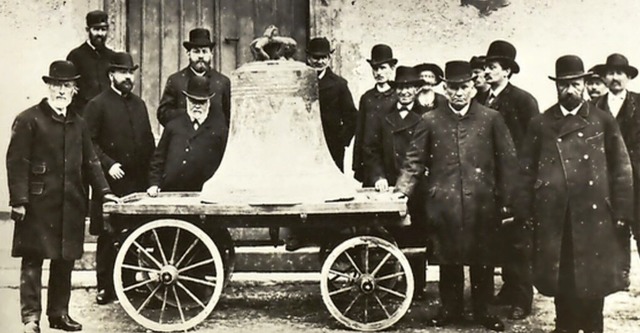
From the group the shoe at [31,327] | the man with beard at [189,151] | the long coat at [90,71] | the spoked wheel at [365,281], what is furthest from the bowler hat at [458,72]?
the shoe at [31,327]

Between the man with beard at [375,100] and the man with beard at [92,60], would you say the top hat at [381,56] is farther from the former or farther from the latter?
the man with beard at [92,60]

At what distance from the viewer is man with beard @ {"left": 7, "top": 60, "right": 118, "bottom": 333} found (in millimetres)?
4734

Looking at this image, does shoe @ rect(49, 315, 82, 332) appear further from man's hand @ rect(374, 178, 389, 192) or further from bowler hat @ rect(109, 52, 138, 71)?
man's hand @ rect(374, 178, 389, 192)

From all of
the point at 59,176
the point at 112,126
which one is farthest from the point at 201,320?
the point at 112,126

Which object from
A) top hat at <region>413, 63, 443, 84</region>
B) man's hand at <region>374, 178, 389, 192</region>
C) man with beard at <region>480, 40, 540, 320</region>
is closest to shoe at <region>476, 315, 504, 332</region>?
man with beard at <region>480, 40, 540, 320</region>

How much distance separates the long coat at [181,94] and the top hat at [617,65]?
241cm

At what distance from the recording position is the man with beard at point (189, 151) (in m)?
5.55

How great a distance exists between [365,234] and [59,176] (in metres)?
1.76

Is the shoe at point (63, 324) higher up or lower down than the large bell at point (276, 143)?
lower down

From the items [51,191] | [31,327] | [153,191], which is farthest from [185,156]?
[31,327]

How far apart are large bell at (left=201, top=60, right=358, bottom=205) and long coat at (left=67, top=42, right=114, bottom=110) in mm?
1094

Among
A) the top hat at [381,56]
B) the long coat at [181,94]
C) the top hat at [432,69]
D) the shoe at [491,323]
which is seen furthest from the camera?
the top hat at [381,56]

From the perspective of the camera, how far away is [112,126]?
566 cm

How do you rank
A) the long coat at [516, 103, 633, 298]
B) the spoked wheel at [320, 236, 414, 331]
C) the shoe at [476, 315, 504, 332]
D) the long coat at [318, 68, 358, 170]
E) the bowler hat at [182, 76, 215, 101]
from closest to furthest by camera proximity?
the long coat at [516, 103, 633, 298], the spoked wheel at [320, 236, 414, 331], the shoe at [476, 315, 504, 332], the bowler hat at [182, 76, 215, 101], the long coat at [318, 68, 358, 170]
